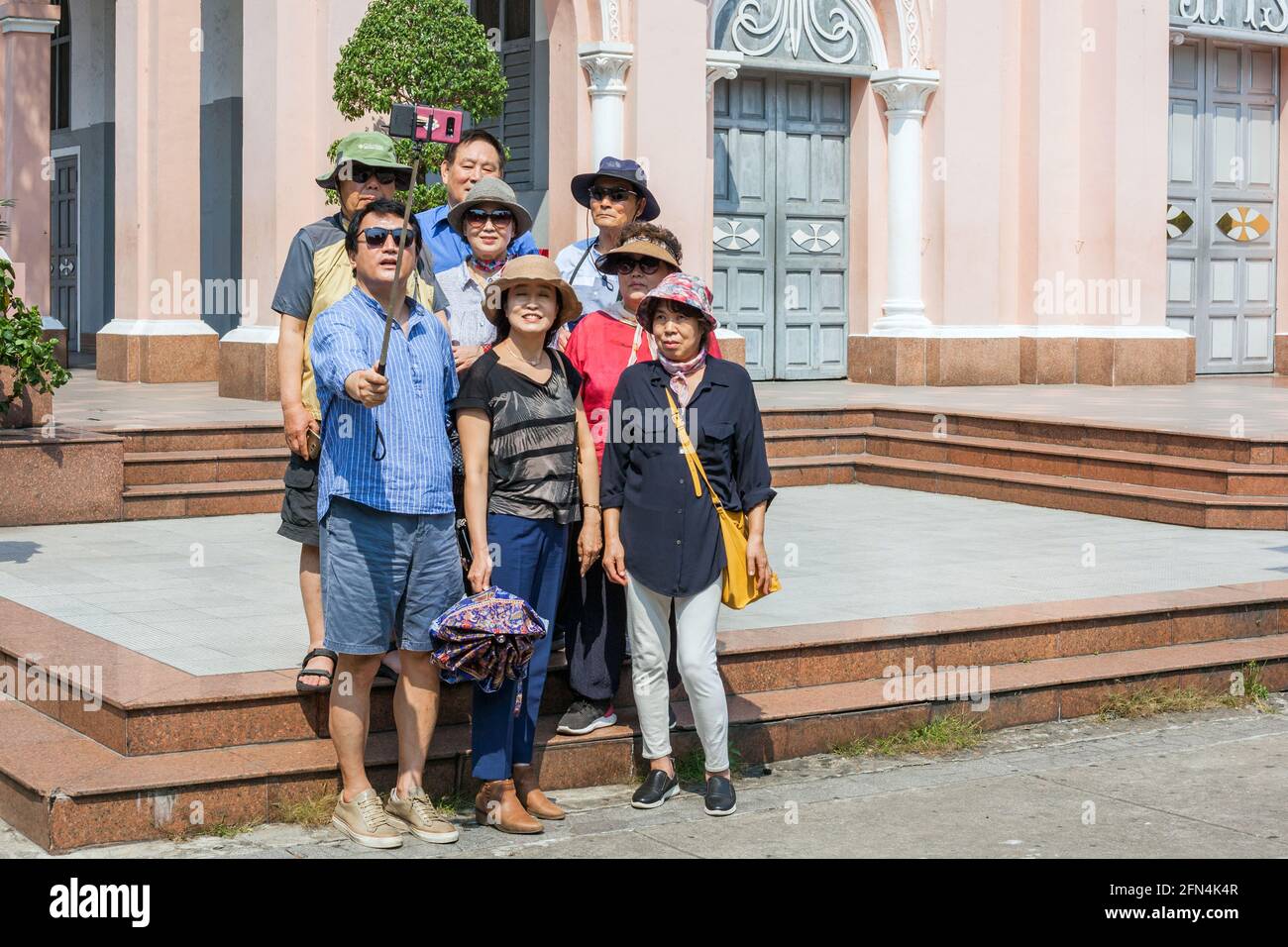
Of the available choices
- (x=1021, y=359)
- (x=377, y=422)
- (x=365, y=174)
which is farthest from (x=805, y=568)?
(x=1021, y=359)

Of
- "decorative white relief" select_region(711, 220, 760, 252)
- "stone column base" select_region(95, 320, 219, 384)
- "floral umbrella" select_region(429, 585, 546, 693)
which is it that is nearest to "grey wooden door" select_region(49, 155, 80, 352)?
"stone column base" select_region(95, 320, 219, 384)

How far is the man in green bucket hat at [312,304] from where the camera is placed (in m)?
5.93

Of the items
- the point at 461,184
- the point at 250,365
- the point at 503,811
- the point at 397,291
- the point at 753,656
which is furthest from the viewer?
the point at 250,365

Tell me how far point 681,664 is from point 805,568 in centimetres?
331

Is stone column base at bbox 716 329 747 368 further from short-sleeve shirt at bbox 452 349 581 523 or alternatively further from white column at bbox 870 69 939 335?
short-sleeve shirt at bbox 452 349 581 523

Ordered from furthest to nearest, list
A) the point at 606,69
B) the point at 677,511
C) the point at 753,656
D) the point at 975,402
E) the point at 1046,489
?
the point at 606,69 < the point at 975,402 < the point at 1046,489 < the point at 753,656 < the point at 677,511

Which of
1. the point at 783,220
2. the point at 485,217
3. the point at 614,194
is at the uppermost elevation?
the point at 783,220

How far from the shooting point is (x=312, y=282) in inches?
237

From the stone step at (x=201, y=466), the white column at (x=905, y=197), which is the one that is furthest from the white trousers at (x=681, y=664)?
the white column at (x=905, y=197)

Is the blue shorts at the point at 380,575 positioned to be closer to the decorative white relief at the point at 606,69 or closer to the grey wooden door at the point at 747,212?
the decorative white relief at the point at 606,69

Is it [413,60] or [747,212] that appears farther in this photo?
[747,212]

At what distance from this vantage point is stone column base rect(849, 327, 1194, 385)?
57.2ft

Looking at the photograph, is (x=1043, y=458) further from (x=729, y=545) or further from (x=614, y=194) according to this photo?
(x=729, y=545)

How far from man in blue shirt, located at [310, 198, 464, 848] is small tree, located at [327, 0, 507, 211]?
7750mm
